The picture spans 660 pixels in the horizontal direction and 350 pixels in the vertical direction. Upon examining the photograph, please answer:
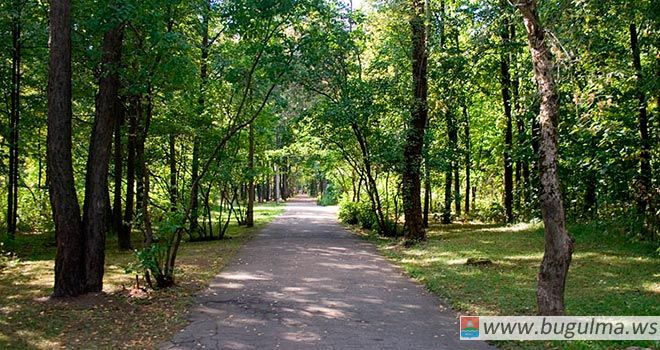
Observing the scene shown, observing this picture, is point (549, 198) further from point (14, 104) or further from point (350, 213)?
point (350, 213)

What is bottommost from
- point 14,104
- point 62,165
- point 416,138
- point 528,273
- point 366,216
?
point 528,273

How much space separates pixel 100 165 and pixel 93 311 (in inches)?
100

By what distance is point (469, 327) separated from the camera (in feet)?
21.9

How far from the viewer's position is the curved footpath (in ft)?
20.1

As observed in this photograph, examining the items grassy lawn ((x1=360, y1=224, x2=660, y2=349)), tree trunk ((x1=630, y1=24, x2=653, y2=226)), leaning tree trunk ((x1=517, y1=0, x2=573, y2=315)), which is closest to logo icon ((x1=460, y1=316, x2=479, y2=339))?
grassy lawn ((x1=360, y1=224, x2=660, y2=349))

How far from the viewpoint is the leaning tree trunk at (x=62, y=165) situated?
8.16 metres

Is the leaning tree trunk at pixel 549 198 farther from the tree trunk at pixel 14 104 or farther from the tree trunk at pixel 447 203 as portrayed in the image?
the tree trunk at pixel 447 203

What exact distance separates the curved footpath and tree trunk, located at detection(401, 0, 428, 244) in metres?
3.84

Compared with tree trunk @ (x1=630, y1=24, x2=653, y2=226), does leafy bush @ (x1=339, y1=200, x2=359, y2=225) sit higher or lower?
lower

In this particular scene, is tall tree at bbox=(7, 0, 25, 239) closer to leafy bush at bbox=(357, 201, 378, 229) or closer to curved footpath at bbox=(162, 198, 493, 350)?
curved footpath at bbox=(162, 198, 493, 350)

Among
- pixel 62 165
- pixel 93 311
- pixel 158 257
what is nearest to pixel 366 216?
pixel 158 257

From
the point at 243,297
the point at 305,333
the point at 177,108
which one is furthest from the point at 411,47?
the point at 305,333

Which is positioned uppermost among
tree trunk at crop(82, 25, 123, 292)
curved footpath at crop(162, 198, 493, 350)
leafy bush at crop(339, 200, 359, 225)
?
tree trunk at crop(82, 25, 123, 292)

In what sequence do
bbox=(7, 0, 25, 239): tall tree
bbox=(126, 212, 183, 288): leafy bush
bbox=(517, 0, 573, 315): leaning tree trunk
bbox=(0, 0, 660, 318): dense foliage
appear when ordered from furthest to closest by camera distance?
bbox=(7, 0, 25, 239): tall tree, bbox=(0, 0, 660, 318): dense foliage, bbox=(126, 212, 183, 288): leafy bush, bbox=(517, 0, 573, 315): leaning tree trunk
